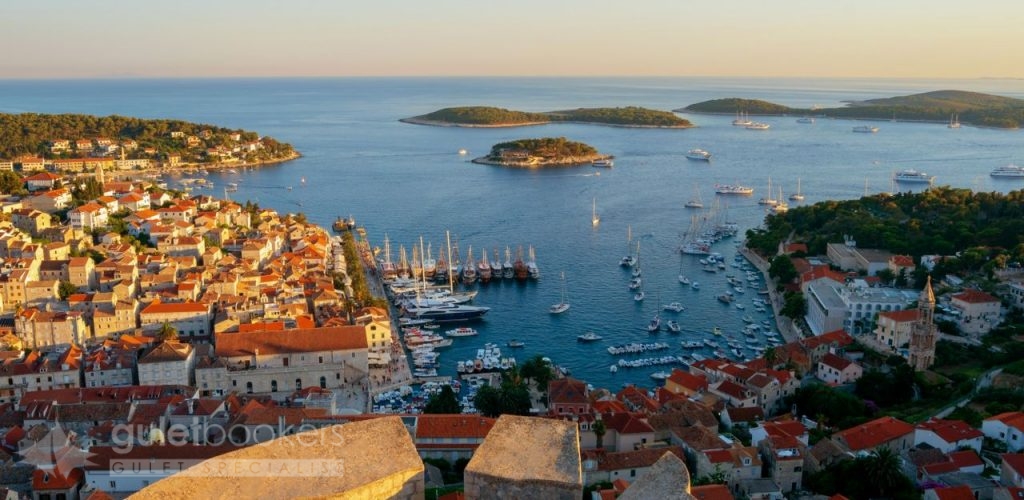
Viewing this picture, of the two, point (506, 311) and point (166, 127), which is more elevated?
point (166, 127)

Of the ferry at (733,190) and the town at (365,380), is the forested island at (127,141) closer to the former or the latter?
the town at (365,380)

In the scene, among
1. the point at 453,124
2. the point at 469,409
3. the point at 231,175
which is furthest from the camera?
the point at 453,124

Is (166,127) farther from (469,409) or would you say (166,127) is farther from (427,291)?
(469,409)

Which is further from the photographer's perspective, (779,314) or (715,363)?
(779,314)

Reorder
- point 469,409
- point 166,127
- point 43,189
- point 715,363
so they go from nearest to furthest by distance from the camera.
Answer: point 469,409, point 715,363, point 43,189, point 166,127

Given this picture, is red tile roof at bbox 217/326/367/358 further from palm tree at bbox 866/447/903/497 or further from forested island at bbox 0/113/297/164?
forested island at bbox 0/113/297/164

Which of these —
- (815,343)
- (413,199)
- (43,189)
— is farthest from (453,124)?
(815,343)

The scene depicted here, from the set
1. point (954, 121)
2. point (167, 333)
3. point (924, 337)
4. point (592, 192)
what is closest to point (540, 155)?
point (592, 192)
